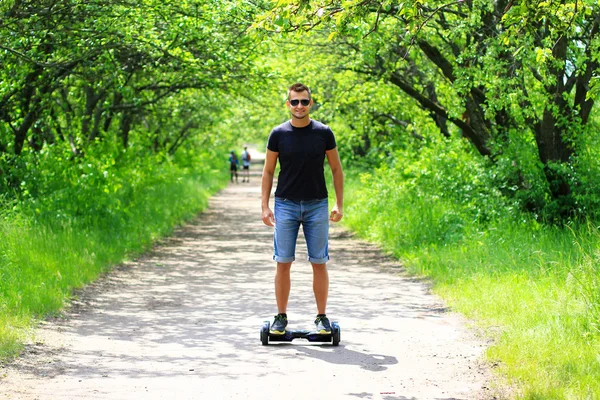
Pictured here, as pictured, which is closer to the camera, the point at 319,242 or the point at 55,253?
the point at 319,242

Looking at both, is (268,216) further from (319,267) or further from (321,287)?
(321,287)

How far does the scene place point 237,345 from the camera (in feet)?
23.8

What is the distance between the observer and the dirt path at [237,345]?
5.87m

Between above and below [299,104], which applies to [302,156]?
below

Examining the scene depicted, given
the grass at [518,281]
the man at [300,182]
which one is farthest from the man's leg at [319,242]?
the grass at [518,281]

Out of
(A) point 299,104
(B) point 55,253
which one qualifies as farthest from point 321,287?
(B) point 55,253

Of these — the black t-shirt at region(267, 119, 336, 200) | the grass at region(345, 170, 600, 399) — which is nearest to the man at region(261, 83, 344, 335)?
the black t-shirt at region(267, 119, 336, 200)

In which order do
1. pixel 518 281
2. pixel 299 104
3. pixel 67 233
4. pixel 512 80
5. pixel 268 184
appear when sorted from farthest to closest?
pixel 67 233
pixel 512 80
pixel 518 281
pixel 268 184
pixel 299 104

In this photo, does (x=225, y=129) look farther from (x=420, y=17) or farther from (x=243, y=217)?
(x=420, y=17)

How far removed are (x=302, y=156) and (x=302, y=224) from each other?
1.83 feet

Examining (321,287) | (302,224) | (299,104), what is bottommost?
(321,287)

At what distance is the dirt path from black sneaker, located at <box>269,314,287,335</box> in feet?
0.40

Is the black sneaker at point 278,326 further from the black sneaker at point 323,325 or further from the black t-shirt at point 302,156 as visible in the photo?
the black t-shirt at point 302,156

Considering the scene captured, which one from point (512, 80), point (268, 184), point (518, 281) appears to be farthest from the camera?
point (512, 80)
